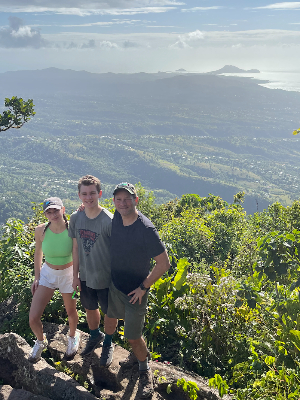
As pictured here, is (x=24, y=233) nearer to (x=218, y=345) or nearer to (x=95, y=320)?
(x=95, y=320)

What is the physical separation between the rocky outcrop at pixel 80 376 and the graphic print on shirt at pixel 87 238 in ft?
5.31

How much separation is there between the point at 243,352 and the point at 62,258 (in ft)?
8.94

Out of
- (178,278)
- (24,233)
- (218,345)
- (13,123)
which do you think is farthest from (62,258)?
(13,123)

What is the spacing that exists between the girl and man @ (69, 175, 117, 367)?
0.21 meters

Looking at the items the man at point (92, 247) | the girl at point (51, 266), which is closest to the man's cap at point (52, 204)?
the girl at point (51, 266)

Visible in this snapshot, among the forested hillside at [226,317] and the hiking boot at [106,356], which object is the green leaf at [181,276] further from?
the hiking boot at [106,356]

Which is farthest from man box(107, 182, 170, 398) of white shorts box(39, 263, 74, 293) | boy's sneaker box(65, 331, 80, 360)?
boy's sneaker box(65, 331, 80, 360)

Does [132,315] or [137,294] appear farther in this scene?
[132,315]

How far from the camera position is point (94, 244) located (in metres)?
4.11

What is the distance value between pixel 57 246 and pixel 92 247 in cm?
59

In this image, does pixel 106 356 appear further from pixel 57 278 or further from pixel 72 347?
pixel 57 278

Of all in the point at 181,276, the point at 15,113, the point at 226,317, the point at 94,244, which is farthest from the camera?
the point at 15,113

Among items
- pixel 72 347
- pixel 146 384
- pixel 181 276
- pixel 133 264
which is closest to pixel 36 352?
pixel 72 347

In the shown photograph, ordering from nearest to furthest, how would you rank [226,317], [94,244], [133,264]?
[133,264] < [94,244] < [226,317]
